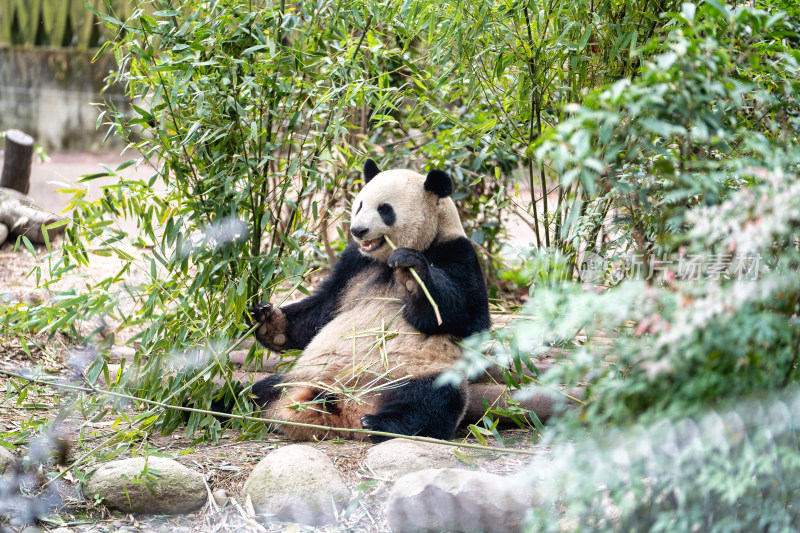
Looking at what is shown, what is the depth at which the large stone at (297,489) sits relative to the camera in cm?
231

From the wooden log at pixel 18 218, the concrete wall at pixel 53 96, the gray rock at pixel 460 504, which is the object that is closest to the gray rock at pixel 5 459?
the gray rock at pixel 460 504

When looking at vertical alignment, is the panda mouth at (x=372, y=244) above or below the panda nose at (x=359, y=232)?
below

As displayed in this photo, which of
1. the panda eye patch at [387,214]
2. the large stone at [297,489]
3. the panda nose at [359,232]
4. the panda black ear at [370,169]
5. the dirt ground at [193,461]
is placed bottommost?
the dirt ground at [193,461]

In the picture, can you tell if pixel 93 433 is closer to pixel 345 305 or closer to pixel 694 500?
pixel 345 305

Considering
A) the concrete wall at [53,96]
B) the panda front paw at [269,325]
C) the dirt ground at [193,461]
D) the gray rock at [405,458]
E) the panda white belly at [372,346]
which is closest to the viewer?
the dirt ground at [193,461]

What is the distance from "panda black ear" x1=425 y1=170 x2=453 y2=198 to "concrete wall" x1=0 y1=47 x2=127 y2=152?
25.0 ft

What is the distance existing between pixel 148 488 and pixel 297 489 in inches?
19.2

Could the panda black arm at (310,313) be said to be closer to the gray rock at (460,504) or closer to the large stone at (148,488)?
the large stone at (148,488)

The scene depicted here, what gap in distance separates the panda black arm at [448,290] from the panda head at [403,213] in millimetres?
93

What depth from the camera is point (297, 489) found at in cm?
232

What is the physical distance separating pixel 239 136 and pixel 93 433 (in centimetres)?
139

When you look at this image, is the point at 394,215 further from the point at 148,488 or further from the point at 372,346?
the point at 148,488

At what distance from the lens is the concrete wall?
967cm

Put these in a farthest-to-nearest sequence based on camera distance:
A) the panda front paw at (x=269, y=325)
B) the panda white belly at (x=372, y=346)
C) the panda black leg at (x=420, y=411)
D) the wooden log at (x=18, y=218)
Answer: the wooden log at (x=18, y=218)
the panda front paw at (x=269, y=325)
the panda white belly at (x=372, y=346)
the panda black leg at (x=420, y=411)
